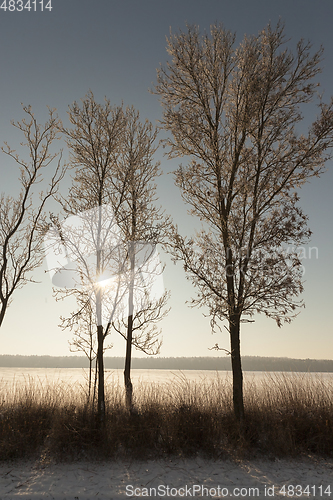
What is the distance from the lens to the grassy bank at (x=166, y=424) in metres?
6.88

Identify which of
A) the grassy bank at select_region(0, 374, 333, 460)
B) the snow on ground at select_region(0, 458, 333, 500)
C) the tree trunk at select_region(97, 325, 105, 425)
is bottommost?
the snow on ground at select_region(0, 458, 333, 500)

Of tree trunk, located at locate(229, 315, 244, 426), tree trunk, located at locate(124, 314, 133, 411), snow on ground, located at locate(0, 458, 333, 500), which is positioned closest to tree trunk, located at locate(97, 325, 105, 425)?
snow on ground, located at locate(0, 458, 333, 500)

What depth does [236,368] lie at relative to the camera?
8.21 m

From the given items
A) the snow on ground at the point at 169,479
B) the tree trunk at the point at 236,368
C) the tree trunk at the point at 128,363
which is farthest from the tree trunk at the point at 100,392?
the tree trunk at the point at 236,368

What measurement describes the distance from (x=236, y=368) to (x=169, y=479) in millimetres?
2970

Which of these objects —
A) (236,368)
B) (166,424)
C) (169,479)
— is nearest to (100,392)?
(166,424)

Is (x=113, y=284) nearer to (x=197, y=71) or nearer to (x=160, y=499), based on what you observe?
(x=160, y=499)

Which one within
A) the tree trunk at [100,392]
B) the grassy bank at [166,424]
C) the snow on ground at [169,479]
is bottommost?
the snow on ground at [169,479]

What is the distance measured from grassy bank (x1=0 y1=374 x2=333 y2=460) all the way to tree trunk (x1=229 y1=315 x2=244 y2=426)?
25 cm

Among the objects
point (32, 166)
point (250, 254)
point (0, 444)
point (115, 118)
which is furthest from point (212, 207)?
point (0, 444)

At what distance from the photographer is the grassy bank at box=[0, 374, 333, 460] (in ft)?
22.6

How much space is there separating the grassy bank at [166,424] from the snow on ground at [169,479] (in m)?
0.30

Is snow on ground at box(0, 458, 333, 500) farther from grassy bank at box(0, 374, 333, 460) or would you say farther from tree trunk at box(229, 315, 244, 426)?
tree trunk at box(229, 315, 244, 426)

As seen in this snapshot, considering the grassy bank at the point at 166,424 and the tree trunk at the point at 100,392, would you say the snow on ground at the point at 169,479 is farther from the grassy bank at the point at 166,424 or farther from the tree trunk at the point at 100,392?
the tree trunk at the point at 100,392
